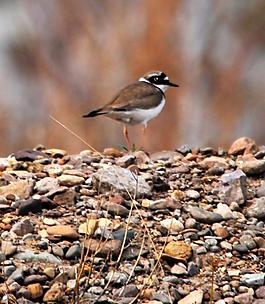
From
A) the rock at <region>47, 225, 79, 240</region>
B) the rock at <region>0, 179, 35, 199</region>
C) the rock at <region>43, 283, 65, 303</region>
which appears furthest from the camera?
the rock at <region>0, 179, 35, 199</region>

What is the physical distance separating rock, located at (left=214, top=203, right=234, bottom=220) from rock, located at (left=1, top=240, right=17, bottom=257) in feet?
3.04

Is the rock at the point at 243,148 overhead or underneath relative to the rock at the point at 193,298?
overhead

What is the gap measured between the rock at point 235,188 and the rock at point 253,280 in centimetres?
63

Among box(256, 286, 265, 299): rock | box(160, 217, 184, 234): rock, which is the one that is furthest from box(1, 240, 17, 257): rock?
box(256, 286, 265, 299): rock

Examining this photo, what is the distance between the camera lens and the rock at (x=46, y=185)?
13.5 ft

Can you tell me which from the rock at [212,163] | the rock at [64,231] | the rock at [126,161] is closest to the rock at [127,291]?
the rock at [64,231]

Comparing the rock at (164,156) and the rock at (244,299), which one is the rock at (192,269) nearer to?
the rock at (244,299)

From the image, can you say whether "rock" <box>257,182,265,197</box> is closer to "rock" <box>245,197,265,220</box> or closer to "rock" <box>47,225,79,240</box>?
"rock" <box>245,197,265,220</box>

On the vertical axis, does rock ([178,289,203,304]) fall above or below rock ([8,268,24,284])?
below

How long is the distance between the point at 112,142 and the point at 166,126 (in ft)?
1.94

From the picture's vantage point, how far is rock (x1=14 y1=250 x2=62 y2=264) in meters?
3.51

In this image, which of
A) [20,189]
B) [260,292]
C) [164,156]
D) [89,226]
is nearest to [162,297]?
[260,292]

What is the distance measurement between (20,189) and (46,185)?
120 mm

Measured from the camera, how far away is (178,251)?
3645 mm
